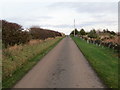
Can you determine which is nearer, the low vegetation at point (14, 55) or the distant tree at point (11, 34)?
the low vegetation at point (14, 55)

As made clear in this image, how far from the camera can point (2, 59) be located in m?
13.3

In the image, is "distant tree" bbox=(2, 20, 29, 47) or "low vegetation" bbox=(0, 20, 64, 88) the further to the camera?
"distant tree" bbox=(2, 20, 29, 47)

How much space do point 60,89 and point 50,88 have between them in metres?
0.39

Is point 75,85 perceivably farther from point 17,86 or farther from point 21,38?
point 21,38

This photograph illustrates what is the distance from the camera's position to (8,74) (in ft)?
36.1

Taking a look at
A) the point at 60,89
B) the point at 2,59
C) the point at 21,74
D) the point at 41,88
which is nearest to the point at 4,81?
the point at 21,74

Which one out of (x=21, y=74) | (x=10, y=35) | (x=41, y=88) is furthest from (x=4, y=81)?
(x=10, y=35)

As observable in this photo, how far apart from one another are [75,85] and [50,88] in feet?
3.60

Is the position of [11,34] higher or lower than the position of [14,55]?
higher

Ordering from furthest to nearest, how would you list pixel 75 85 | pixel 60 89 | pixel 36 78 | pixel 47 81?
pixel 36 78 → pixel 47 81 → pixel 75 85 → pixel 60 89

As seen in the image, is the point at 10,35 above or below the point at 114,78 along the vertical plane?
above

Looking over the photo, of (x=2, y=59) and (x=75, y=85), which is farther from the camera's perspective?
(x=2, y=59)

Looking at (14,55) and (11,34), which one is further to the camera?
(11,34)

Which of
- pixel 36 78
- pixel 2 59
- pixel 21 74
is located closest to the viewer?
pixel 36 78
